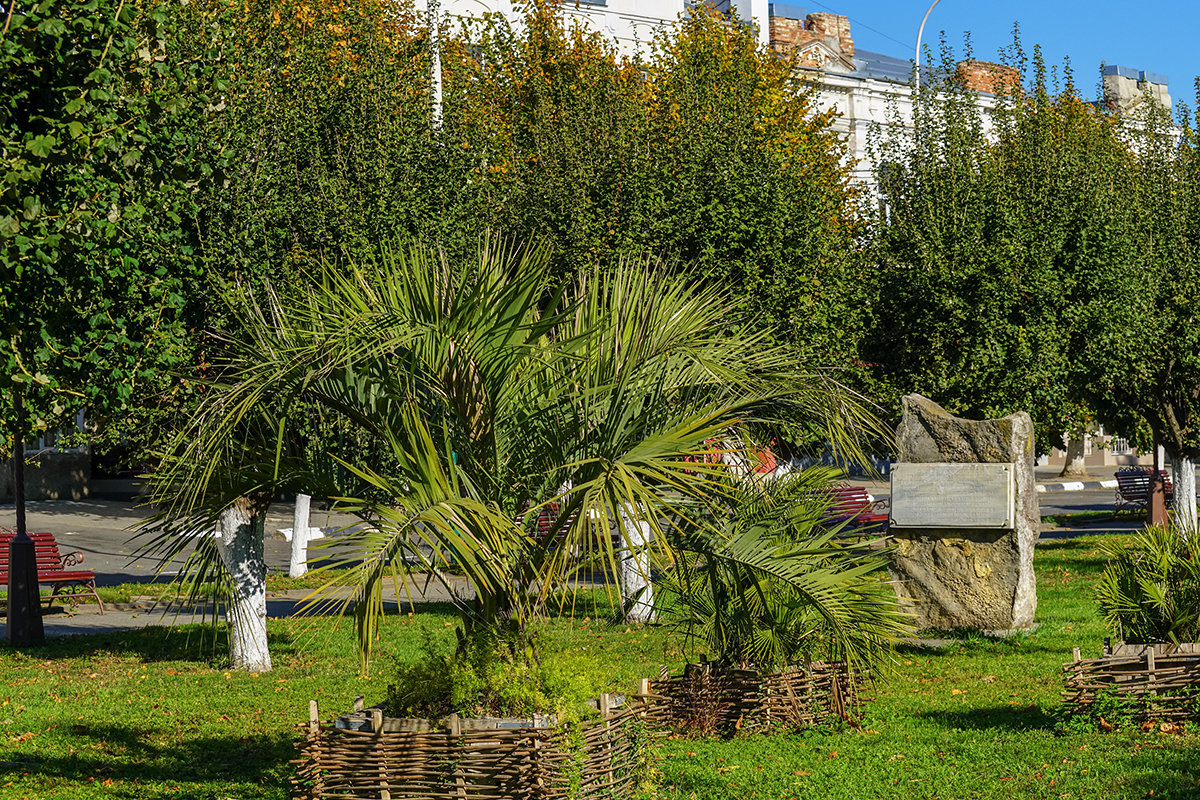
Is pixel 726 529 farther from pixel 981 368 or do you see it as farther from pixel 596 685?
pixel 981 368

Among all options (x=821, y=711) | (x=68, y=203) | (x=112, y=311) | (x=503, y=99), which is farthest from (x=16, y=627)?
(x=503, y=99)

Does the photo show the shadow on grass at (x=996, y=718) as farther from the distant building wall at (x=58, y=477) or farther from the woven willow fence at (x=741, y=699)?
the distant building wall at (x=58, y=477)

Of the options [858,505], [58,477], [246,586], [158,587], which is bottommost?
[158,587]

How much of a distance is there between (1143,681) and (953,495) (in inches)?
165

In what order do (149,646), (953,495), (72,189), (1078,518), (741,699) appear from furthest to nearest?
(1078,518), (149,646), (953,495), (741,699), (72,189)

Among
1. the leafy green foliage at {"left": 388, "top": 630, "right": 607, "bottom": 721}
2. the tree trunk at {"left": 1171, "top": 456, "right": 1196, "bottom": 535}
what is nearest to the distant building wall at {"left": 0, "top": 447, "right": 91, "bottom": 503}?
the tree trunk at {"left": 1171, "top": 456, "right": 1196, "bottom": 535}

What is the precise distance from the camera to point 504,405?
6.61 meters

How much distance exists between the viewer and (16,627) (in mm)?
13148

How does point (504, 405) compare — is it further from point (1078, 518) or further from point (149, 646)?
point (1078, 518)

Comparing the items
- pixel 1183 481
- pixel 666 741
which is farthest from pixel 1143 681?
pixel 1183 481

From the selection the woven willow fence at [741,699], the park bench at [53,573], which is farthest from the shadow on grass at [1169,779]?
the park bench at [53,573]

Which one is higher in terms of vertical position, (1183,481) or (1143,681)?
(1183,481)

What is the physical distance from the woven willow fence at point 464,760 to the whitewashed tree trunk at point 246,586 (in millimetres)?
5216

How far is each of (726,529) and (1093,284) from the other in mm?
11718
